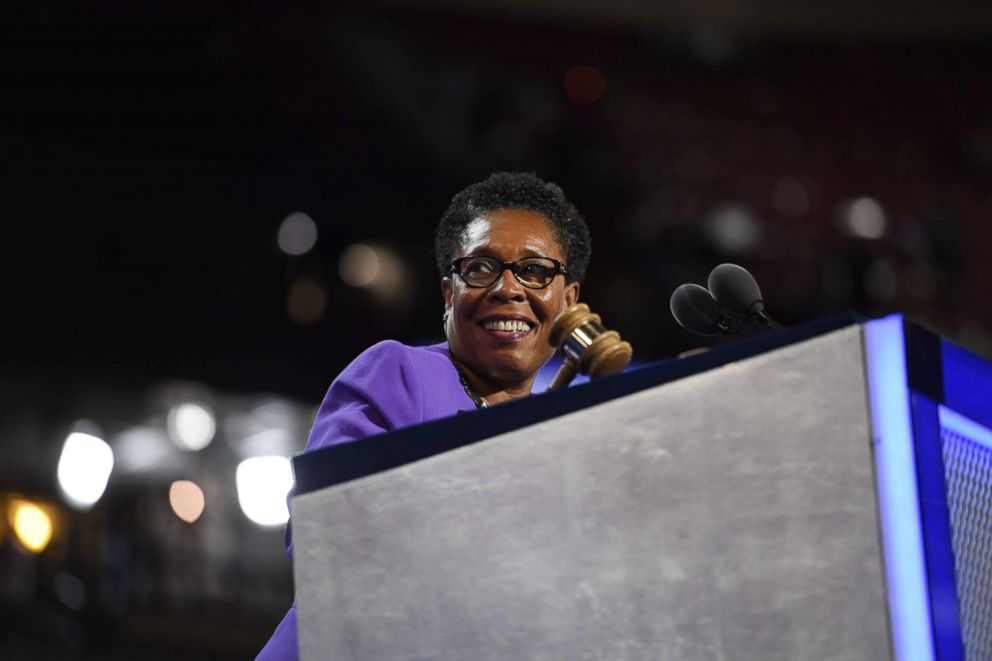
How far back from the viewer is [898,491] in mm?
967

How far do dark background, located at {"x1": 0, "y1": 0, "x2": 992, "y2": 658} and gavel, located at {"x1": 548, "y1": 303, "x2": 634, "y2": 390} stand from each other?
5.13 m

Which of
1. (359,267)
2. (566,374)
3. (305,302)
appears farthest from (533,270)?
(359,267)

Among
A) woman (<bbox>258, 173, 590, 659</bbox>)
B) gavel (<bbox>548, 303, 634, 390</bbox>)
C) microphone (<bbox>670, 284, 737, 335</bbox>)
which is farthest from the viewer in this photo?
woman (<bbox>258, 173, 590, 659</bbox>)

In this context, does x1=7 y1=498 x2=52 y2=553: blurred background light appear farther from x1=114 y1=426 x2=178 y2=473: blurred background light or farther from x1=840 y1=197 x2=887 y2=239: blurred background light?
x1=840 y1=197 x2=887 y2=239: blurred background light

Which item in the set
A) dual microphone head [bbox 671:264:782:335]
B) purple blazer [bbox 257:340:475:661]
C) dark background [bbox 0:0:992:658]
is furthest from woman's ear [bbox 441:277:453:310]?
dark background [bbox 0:0:992:658]

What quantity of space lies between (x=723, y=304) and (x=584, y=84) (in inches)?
267

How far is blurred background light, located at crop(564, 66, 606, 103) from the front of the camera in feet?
26.0

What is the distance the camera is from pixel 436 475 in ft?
3.68

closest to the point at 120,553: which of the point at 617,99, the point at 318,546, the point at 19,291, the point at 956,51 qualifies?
the point at 19,291

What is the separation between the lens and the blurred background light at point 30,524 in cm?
664

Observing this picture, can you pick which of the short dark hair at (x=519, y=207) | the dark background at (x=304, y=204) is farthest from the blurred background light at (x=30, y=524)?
the short dark hair at (x=519, y=207)

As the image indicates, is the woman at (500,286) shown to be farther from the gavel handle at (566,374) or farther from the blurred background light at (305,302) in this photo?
the blurred background light at (305,302)

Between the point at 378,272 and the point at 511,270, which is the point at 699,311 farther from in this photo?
the point at 378,272

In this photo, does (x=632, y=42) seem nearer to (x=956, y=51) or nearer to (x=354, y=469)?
(x=956, y=51)
